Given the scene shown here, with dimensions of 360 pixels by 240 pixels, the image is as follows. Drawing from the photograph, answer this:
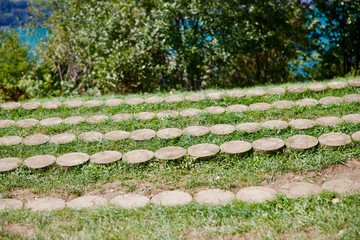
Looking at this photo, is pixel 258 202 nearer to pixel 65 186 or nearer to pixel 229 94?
pixel 65 186

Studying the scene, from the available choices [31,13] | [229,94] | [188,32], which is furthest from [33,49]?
[229,94]

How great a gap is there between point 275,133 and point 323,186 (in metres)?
0.98

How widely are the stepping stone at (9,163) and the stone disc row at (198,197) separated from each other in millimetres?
522

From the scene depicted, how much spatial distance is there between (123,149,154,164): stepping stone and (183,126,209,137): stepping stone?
1.82 ft

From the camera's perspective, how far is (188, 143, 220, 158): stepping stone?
318cm

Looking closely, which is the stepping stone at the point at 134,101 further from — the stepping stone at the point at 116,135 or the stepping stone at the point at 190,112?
the stepping stone at the point at 116,135

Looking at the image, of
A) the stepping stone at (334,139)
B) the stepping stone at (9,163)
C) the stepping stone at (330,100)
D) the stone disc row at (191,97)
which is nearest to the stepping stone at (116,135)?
the stepping stone at (9,163)

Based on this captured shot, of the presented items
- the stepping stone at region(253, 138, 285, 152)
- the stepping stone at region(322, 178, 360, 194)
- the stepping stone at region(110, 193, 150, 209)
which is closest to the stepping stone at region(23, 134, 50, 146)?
the stepping stone at region(110, 193, 150, 209)

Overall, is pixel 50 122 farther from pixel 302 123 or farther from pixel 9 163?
pixel 302 123

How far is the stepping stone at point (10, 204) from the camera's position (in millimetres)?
2654

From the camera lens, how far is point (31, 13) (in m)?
9.43

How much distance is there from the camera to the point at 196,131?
12.1 ft

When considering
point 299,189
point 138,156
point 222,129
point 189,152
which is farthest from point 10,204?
point 299,189

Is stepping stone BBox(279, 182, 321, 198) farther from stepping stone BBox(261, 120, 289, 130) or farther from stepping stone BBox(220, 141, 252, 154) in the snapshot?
stepping stone BBox(261, 120, 289, 130)
